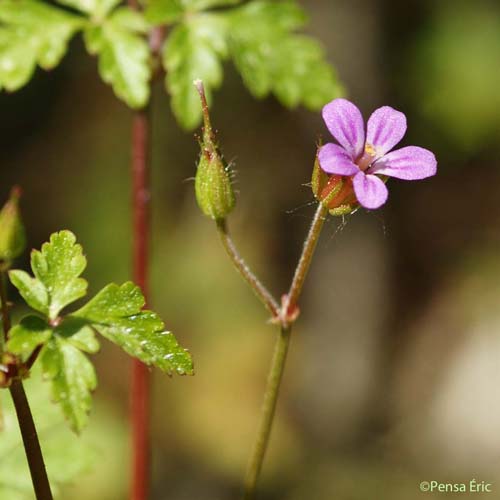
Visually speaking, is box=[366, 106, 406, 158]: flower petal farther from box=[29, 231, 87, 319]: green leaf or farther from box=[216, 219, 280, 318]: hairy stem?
box=[29, 231, 87, 319]: green leaf

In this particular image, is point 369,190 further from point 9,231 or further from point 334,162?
point 9,231

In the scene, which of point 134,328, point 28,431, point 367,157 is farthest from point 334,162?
point 28,431

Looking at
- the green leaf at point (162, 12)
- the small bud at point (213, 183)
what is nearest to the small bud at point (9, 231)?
the small bud at point (213, 183)

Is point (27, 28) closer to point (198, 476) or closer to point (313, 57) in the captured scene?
point (313, 57)

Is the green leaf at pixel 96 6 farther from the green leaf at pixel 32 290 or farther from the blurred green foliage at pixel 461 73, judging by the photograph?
the blurred green foliage at pixel 461 73

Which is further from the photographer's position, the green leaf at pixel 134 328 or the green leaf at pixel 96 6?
the green leaf at pixel 96 6

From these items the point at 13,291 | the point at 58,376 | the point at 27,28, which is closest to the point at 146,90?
the point at 27,28
